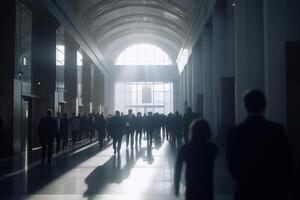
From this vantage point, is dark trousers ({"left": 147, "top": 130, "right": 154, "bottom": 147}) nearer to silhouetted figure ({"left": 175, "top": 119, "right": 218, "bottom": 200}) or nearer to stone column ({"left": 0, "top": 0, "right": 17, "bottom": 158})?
stone column ({"left": 0, "top": 0, "right": 17, "bottom": 158})

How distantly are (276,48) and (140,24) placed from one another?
3552cm

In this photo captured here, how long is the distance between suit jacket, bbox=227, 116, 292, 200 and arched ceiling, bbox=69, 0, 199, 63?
2483cm

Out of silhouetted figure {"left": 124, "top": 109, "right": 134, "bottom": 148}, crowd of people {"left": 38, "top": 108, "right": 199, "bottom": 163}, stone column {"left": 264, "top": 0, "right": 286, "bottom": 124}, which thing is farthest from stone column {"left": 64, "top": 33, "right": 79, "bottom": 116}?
stone column {"left": 264, "top": 0, "right": 286, "bottom": 124}

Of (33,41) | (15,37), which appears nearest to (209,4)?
(33,41)

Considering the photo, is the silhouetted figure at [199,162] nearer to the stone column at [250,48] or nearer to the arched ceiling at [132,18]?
Answer: the stone column at [250,48]

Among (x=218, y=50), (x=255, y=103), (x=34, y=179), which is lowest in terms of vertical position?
(x=34, y=179)

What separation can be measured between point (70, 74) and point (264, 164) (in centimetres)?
2723

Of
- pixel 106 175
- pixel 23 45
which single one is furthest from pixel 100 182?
pixel 23 45

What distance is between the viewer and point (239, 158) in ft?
13.3

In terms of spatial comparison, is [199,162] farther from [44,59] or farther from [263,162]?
[44,59]

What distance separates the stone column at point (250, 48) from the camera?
14.8 m

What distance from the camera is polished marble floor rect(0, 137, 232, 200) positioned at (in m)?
8.70

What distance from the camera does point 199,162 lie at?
190 inches

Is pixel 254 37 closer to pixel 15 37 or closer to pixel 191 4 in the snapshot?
pixel 15 37
